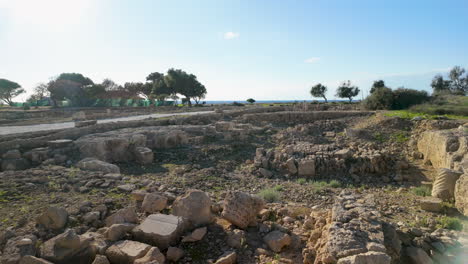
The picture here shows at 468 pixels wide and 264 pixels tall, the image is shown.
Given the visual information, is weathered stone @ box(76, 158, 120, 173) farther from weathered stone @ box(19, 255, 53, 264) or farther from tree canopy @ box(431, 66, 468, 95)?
tree canopy @ box(431, 66, 468, 95)

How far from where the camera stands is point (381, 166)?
9250mm

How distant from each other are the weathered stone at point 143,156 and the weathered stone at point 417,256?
27.9ft

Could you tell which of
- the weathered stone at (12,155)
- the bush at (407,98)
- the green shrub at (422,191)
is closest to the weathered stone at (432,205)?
the green shrub at (422,191)

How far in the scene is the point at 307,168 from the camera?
905cm

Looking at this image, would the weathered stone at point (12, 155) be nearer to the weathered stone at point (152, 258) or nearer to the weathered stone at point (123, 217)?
the weathered stone at point (123, 217)

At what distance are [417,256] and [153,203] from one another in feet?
14.2

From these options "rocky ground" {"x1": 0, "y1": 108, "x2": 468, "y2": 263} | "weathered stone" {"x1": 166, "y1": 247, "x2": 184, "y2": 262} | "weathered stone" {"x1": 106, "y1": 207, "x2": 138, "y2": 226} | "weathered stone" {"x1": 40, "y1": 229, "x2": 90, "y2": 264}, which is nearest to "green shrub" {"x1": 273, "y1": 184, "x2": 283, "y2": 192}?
"rocky ground" {"x1": 0, "y1": 108, "x2": 468, "y2": 263}

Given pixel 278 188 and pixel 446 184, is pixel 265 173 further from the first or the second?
pixel 446 184

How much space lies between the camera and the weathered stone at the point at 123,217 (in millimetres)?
4422

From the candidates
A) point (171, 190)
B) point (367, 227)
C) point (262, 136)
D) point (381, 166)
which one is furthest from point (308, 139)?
point (367, 227)

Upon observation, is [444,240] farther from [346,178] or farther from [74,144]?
[74,144]

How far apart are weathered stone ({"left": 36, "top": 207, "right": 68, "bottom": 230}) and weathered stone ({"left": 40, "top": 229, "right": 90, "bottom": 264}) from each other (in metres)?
0.64

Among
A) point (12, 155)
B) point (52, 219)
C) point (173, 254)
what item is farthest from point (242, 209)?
point (12, 155)

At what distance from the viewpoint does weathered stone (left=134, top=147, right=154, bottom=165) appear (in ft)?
32.5
